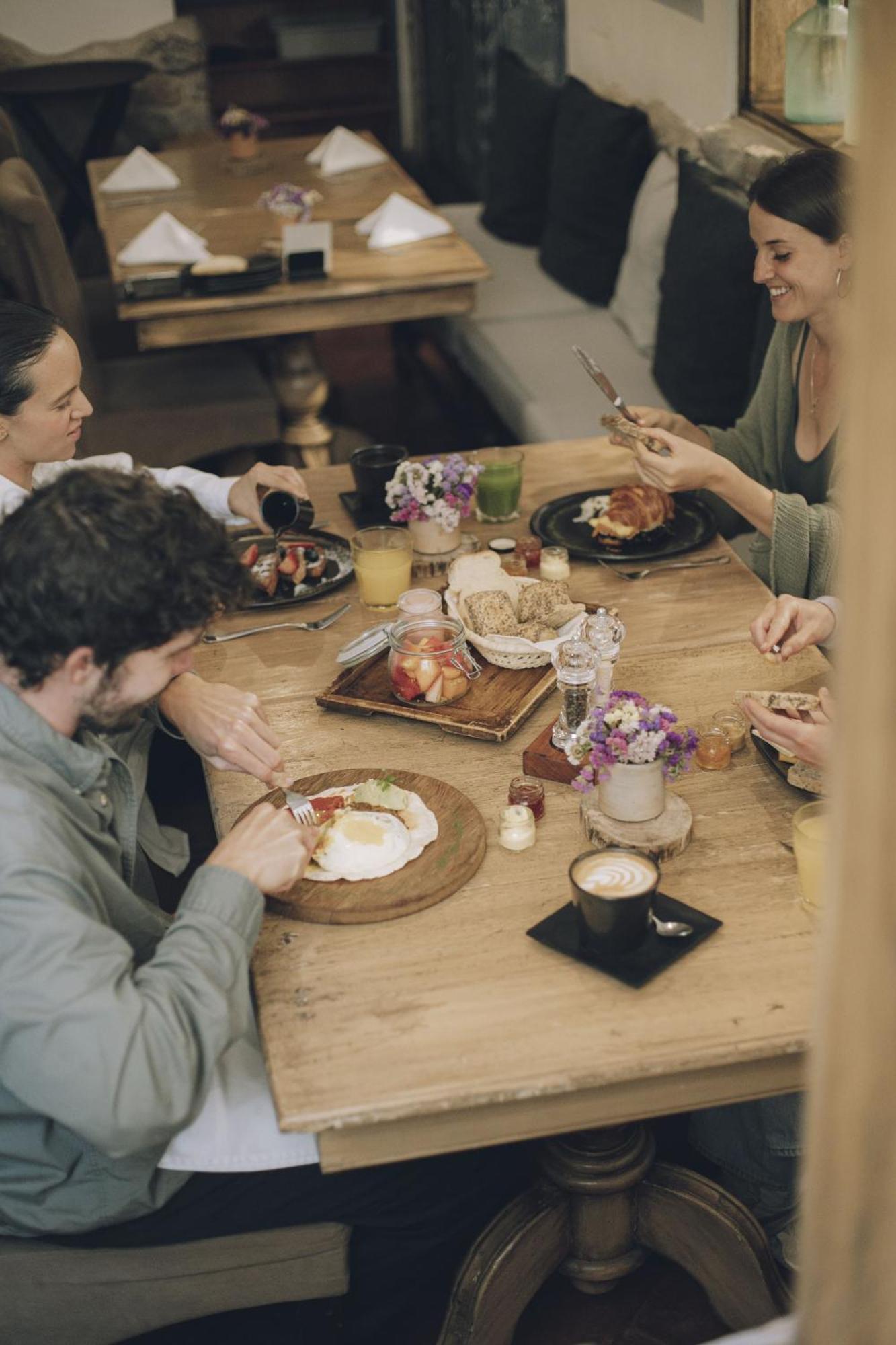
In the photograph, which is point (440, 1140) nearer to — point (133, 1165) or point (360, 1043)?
point (360, 1043)

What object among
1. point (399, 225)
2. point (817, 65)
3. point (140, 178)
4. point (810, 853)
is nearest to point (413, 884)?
A: point (810, 853)

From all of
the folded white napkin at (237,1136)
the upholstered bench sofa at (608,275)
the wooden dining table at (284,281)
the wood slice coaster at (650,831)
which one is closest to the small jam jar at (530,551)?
the wood slice coaster at (650,831)

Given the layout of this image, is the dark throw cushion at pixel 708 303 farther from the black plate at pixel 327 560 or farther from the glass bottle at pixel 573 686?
the glass bottle at pixel 573 686

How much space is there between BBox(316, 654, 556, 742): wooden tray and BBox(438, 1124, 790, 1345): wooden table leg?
0.53 m

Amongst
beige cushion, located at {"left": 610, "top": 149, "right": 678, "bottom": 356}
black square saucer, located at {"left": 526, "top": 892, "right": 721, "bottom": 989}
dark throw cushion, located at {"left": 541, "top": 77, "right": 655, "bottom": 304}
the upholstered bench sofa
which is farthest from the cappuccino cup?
dark throw cushion, located at {"left": 541, "top": 77, "right": 655, "bottom": 304}

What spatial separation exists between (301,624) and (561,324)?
8.16 ft

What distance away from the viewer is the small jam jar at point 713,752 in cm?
168

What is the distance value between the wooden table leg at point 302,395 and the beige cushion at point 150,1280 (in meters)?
2.90

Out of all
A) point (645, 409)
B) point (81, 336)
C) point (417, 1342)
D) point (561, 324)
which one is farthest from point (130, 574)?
point (561, 324)

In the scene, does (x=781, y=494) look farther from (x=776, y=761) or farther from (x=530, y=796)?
(x=530, y=796)

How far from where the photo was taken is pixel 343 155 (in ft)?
15.6

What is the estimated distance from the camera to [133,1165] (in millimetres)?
1421

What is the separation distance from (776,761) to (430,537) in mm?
808

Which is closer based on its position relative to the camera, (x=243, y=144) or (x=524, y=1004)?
(x=524, y=1004)
